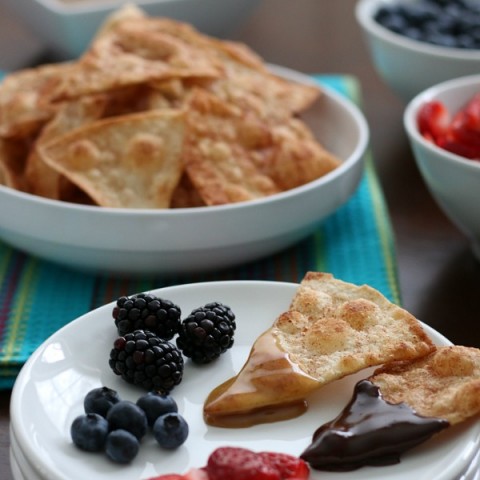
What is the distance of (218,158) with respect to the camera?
158 cm

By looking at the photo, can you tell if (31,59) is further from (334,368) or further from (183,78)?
(334,368)

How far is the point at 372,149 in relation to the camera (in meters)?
2.02

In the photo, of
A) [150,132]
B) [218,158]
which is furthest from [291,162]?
[150,132]

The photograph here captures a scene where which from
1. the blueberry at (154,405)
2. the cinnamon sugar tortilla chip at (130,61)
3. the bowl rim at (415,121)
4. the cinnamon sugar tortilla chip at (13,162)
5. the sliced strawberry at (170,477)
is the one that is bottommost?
the cinnamon sugar tortilla chip at (13,162)

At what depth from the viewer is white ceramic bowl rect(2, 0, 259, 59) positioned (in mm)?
2299

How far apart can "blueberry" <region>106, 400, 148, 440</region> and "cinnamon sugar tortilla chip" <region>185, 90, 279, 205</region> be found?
22.5 inches

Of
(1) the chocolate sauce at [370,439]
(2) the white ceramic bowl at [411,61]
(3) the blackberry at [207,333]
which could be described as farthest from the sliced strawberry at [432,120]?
(1) the chocolate sauce at [370,439]

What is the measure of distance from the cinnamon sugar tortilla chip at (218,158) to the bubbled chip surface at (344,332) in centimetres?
40

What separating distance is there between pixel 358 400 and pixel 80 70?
0.90m

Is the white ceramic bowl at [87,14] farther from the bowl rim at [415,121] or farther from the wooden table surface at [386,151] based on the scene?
the bowl rim at [415,121]

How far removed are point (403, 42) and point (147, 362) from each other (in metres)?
1.14

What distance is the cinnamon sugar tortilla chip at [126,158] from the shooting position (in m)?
1.52

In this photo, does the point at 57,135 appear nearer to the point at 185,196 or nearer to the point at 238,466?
the point at 185,196

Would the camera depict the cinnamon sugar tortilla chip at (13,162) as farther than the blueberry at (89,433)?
Yes
